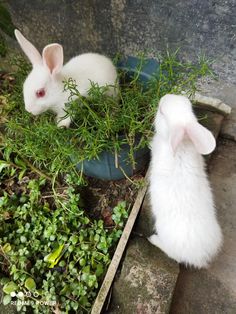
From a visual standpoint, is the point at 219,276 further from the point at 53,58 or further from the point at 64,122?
the point at 53,58

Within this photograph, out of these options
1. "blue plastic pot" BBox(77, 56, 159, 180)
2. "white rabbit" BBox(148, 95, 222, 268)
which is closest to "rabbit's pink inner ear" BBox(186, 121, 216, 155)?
"white rabbit" BBox(148, 95, 222, 268)

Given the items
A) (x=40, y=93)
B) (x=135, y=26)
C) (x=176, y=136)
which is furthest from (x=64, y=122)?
(x=135, y=26)

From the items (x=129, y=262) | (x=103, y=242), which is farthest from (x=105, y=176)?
(x=129, y=262)

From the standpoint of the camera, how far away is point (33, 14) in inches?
85.2

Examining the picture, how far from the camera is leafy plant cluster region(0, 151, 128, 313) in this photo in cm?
153

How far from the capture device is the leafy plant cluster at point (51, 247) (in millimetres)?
1534

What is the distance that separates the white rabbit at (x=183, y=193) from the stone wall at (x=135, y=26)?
592 millimetres

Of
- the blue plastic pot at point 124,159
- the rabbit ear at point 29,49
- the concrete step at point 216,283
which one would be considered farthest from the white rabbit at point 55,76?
the concrete step at point 216,283

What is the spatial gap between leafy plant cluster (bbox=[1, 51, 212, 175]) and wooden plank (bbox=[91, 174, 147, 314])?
292mm

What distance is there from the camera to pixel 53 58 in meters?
1.49

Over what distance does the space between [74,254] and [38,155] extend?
547mm

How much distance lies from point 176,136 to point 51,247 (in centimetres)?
92

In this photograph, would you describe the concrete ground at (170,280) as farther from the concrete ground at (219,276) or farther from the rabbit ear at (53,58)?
the rabbit ear at (53,58)

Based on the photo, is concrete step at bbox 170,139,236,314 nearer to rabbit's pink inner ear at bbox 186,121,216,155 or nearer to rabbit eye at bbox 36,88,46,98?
rabbit's pink inner ear at bbox 186,121,216,155
